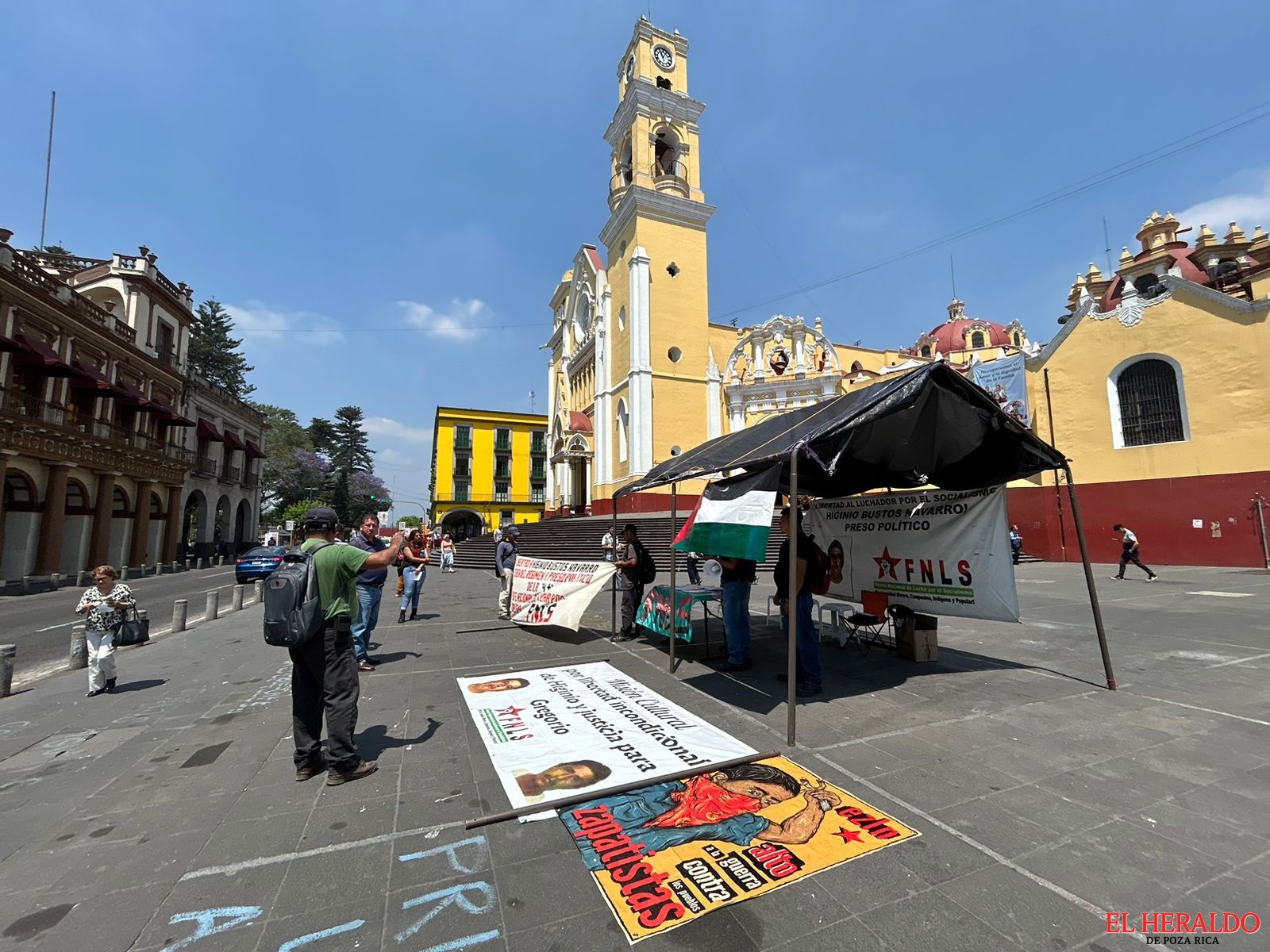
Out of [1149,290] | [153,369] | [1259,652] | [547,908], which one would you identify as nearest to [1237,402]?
[1149,290]

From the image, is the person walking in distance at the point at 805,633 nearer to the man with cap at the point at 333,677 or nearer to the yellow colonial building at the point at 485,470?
the man with cap at the point at 333,677

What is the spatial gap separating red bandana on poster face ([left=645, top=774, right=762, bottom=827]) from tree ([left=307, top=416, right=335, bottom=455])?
71933 millimetres

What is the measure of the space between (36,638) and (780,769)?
14.1 meters

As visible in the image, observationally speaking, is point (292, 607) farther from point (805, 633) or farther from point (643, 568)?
point (643, 568)

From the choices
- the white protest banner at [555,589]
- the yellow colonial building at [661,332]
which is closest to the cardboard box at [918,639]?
the white protest banner at [555,589]

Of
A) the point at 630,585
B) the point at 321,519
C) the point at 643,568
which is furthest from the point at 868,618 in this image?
the point at 321,519

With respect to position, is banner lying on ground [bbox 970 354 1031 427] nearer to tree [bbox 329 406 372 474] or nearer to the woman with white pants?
the woman with white pants

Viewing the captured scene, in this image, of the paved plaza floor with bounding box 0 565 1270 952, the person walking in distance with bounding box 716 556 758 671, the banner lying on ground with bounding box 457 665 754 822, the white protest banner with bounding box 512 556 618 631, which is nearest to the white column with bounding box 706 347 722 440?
the white protest banner with bounding box 512 556 618 631

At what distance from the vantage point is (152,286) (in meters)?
27.6

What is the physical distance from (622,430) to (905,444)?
22892 mm

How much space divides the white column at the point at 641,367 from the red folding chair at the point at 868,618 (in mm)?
19066

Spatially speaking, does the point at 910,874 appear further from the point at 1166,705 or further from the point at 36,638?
the point at 36,638

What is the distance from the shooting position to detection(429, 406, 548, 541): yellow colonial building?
52406 millimetres

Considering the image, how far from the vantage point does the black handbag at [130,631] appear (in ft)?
19.7
